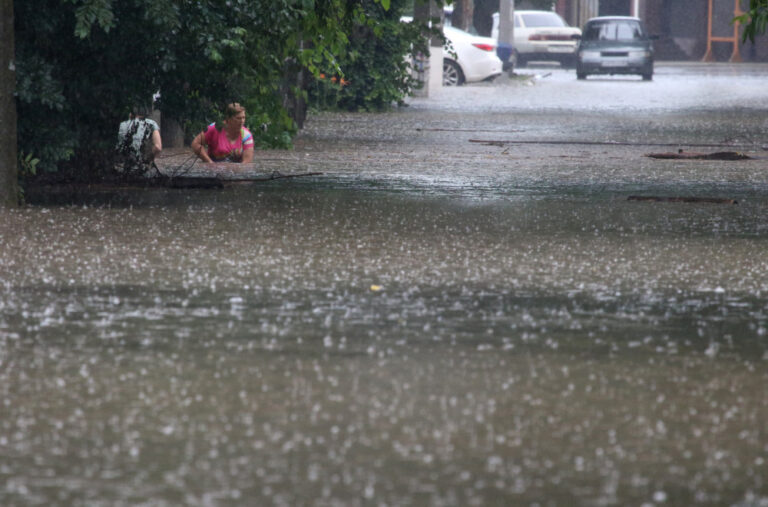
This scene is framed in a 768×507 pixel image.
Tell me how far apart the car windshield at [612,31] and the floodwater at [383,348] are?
34476mm

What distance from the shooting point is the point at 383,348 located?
5832mm

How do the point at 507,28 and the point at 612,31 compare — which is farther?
the point at 612,31

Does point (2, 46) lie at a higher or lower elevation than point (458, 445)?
higher

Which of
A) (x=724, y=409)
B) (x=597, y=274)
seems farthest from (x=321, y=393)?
(x=597, y=274)

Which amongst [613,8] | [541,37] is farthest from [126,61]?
[613,8]

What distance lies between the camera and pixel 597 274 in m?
7.78

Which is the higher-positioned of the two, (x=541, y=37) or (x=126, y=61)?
(x=541, y=37)

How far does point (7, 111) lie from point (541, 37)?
45336 mm

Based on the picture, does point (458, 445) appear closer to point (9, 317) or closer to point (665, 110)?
point (9, 317)

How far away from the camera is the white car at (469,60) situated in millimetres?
37969

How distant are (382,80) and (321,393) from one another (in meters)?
21.1

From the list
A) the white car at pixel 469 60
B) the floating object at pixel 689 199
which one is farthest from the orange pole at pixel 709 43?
the floating object at pixel 689 199

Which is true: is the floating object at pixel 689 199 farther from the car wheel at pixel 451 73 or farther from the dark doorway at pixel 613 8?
the dark doorway at pixel 613 8

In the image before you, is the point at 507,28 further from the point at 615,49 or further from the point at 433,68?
the point at 433,68
